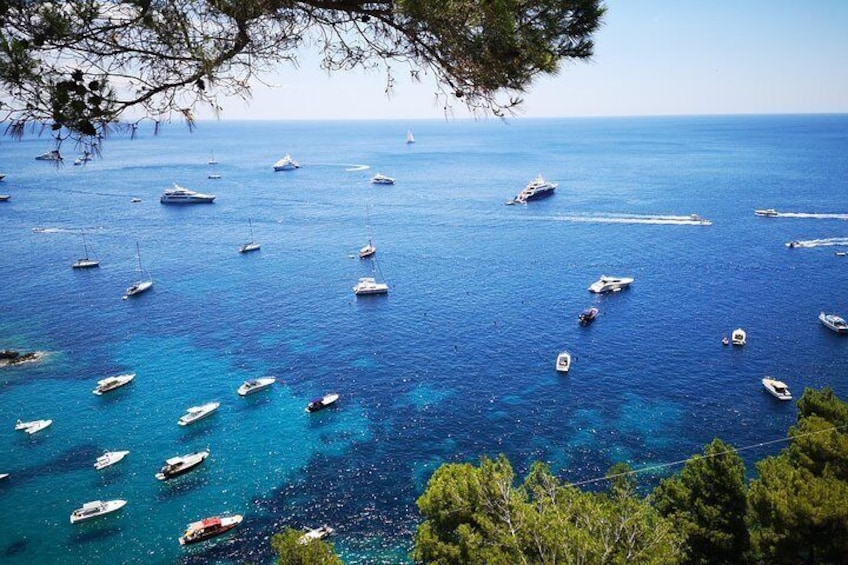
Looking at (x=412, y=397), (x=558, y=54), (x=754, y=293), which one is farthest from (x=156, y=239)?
(x=558, y=54)

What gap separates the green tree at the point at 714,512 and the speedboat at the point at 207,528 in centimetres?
2298

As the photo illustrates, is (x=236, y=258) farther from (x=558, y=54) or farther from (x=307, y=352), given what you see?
(x=558, y=54)

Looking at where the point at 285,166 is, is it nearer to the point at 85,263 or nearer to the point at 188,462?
the point at 85,263

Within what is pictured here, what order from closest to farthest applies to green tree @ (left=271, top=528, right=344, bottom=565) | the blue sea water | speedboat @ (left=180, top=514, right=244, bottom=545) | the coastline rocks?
green tree @ (left=271, top=528, right=344, bottom=565), speedboat @ (left=180, top=514, right=244, bottom=545), the blue sea water, the coastline rocks

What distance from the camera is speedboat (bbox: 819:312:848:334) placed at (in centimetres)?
5119

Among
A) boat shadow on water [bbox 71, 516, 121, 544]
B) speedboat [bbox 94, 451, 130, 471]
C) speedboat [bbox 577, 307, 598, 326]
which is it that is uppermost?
speedboat [bbox 577, 307, 598, 326]

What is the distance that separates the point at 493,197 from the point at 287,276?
6022 centimetres

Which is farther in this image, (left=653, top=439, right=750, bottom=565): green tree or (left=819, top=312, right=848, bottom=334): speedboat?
(left=819, top=312, right=848, bottom=334): speedboat

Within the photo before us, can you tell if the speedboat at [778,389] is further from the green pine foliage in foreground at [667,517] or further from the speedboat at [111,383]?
the speedboat at [111,383]

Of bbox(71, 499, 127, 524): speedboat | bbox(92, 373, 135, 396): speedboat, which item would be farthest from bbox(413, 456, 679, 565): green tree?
bbox(92, 373, 135, 396): speedboat

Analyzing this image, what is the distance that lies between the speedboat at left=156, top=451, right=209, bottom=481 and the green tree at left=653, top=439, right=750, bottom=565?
1119 inches

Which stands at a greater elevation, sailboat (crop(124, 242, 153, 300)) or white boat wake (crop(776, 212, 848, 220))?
white boat wake (crop(776, 212, 848, 220))

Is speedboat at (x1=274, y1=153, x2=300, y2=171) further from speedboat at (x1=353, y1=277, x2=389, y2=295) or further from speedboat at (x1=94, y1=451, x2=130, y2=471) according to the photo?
speedboat at (x1=94, y1=451, x2=130, y2=471)

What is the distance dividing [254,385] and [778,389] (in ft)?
136
